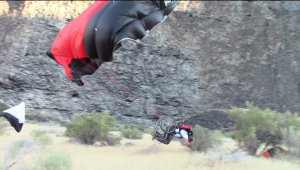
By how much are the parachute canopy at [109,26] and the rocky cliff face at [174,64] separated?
9.03m

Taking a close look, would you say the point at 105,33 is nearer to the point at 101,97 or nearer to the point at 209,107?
the point at 101,97

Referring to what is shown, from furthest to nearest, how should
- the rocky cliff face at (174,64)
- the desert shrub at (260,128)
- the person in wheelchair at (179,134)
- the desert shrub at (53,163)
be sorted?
the rocky cliff face at (174,64), the desert shrub at (260,128), the person in wheelchair at (179,134), the desert shrub at (53,163)

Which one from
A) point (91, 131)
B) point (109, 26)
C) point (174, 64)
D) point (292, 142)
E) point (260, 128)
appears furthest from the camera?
point (174, 64)

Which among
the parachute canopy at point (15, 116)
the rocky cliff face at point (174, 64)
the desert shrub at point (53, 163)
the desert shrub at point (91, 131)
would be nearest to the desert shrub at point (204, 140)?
the desert shrub at point (91, 131)

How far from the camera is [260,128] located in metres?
7.27

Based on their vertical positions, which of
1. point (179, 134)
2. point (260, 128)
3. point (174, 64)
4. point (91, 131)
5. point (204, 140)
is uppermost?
point (179, 134)

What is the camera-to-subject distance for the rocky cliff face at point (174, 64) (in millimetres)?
16375

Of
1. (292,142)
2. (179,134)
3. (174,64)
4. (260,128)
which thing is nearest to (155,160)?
(179,134)

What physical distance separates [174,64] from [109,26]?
14.6m

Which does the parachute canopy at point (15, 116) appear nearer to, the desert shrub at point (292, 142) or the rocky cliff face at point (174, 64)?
the desert shrub at point (292, 142)

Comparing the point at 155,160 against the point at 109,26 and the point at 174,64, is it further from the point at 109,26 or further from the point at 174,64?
the point at 174,64

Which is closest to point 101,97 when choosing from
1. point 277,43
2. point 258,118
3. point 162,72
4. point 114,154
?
point 162,72

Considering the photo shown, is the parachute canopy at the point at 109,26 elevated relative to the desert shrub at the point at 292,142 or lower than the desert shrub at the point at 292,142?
elevated

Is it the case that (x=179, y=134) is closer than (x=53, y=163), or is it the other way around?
(x=53, y=163)
